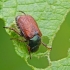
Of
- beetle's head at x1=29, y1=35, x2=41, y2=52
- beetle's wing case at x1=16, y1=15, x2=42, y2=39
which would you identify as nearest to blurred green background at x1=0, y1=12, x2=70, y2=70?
beetle's head at x1=29, y1=35, x2=41, y2=52

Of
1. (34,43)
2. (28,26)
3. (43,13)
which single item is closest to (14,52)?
(34,43)

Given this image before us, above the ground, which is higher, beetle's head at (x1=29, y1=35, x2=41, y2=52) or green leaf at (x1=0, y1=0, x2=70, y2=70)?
green leaf at (x1=0, y1=0, x2=70, y2=70)

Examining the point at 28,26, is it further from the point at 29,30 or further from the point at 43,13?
the point at 43,13

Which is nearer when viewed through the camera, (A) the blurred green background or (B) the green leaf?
(B) the green leaf

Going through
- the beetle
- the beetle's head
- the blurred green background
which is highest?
the beetle

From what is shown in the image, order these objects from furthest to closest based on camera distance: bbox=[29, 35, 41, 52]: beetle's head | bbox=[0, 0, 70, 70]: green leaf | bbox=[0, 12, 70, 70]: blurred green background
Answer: bbox=[0, 12, 70, 70]: blurred green background < bbox=[29, 35, 41, 52]: beetle's head < bbox=[0, 0, 70, 70]: green leaf

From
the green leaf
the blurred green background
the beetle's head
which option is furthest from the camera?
the blurred green background

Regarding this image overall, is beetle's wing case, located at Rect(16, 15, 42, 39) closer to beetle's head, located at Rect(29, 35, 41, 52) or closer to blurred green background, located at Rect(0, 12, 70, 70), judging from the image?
beetle's head, located at Rect(29, 35, 41, 52)
